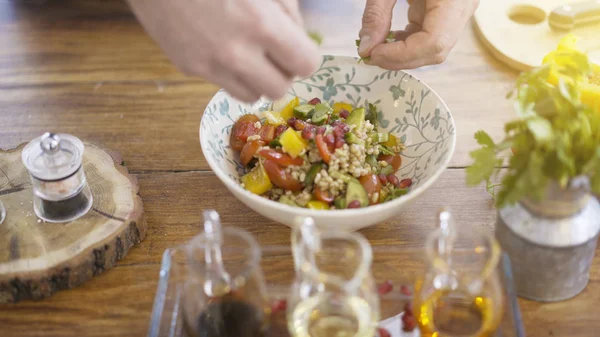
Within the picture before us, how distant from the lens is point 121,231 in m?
1.30

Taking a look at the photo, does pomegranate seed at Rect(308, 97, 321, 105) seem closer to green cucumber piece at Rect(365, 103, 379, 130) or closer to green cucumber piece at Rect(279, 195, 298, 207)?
green cucumber piece at Rect(365, 103, 379, 130)

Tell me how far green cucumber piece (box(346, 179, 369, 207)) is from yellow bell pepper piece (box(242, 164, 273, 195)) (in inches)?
6.4

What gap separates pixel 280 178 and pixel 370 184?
180 millimetres

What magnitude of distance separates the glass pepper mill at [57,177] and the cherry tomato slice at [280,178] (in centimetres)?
37

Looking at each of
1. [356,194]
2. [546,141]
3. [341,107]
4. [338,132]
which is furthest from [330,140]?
[546,141]

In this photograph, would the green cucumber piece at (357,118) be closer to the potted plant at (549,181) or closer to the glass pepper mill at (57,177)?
the potted plant at (549,181)

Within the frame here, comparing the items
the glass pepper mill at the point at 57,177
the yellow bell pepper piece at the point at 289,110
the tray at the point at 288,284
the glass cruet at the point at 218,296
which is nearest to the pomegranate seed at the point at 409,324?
the tray at the point at 288,284

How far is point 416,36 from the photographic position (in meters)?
1.45

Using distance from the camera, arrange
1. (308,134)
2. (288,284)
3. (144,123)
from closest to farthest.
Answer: (288,284)
(308,134)
(144,123)

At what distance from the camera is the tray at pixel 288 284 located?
3.65 feet

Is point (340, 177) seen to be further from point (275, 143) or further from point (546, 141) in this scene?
point (546, 141)

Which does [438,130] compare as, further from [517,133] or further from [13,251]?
[13,251]

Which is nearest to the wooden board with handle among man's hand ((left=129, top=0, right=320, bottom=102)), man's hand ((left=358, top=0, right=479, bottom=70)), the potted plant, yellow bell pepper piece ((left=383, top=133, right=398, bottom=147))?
man's hand ((left=358, top=0, right=479, bottom=70))

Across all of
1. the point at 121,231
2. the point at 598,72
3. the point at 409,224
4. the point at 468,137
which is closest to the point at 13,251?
the point at 121,231
